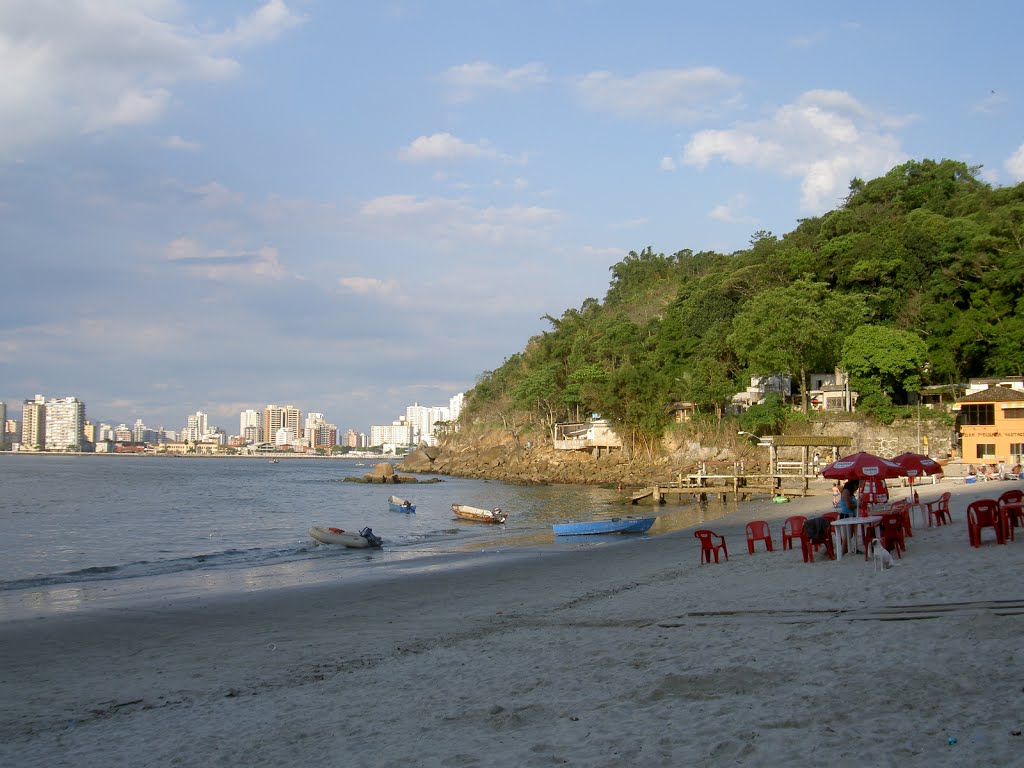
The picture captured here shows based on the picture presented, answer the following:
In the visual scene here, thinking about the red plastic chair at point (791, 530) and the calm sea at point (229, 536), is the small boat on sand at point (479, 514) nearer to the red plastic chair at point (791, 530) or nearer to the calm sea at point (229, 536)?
the calm sea at point (229, 536)

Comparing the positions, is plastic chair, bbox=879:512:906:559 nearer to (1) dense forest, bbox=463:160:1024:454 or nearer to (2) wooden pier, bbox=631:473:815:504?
(2) wooden pier, bbox=631:473:815:504

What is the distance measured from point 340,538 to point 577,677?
71.4 ft

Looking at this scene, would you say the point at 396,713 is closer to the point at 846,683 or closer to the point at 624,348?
the point at 846,683

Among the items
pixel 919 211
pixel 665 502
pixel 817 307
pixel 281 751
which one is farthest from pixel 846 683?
pixel 919 211

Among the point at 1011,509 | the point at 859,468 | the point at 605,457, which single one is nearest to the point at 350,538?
the point at 859,468

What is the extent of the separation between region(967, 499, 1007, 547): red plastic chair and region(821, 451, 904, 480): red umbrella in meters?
2.33

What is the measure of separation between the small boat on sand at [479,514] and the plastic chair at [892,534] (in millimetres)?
24328

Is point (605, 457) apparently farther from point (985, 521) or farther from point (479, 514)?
point (985, 521)

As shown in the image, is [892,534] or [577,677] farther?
[892,534]

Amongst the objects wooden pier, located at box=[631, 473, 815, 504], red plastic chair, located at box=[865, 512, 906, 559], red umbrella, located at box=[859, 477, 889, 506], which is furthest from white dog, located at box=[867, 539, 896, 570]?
wooden pier, located at box=[631, 473, 815, 504]

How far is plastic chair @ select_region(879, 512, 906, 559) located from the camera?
46.0 ft

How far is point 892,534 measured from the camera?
46.3ft

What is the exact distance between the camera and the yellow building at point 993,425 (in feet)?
150

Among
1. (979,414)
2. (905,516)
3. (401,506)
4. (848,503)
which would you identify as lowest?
(401,506)
